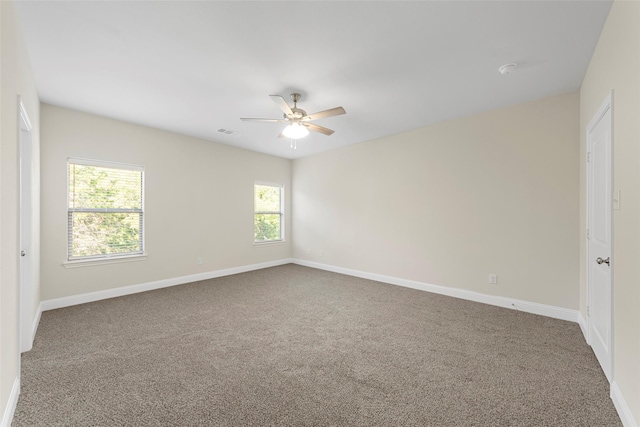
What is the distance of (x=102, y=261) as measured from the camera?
13.1ft

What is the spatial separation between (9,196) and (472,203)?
467cm

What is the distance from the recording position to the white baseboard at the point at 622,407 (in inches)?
61.5

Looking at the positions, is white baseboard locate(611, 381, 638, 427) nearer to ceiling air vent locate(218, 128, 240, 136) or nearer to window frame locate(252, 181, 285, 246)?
ceiling air vent locate(218, 128, 240, 136)

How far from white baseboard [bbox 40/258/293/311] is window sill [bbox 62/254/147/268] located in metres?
0.40

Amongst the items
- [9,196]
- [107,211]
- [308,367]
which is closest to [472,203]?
[308,367]

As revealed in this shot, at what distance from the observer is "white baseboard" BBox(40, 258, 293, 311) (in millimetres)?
3613

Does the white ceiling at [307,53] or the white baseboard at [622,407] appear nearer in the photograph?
the white baseboard at [622,407]

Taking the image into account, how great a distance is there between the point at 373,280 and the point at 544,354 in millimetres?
2820

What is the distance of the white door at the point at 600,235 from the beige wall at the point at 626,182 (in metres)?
0.15

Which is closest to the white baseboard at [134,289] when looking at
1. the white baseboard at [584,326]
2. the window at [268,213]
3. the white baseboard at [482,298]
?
the window at [268,213]

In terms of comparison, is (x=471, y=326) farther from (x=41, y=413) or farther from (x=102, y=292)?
(x=102, y=292)

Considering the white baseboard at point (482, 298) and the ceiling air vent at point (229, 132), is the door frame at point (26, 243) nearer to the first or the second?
the ceiling air vent at point (229, 132)

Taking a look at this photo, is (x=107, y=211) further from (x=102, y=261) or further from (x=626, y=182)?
(x=626, y=182)

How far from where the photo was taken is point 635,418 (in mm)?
1512
